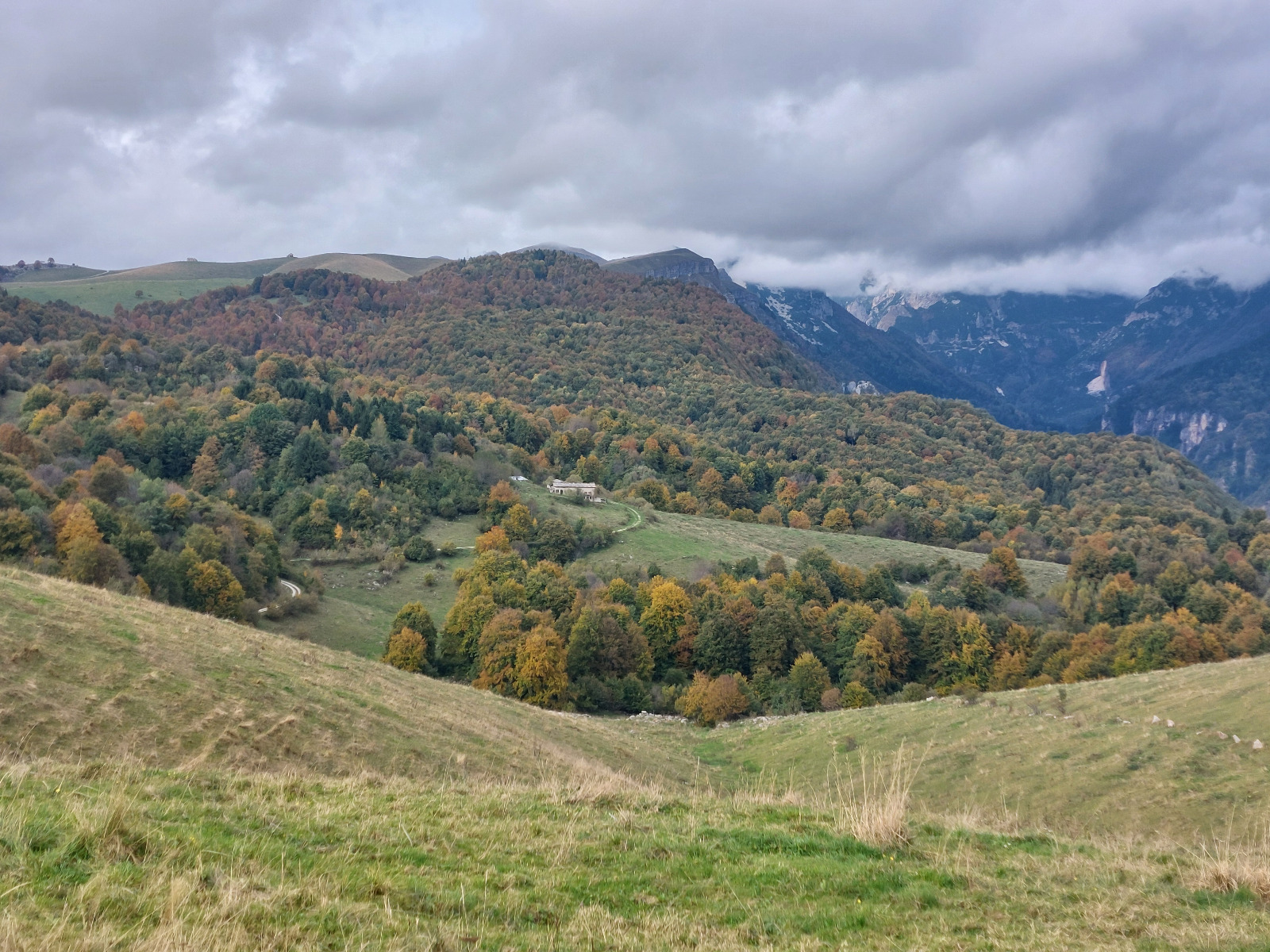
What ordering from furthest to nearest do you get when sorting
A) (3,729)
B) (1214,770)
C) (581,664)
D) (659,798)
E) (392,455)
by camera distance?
(392,455)
(581,664)
(1214,770)
(3,729)
(659,798)

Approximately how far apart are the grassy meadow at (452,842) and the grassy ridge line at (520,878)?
0.10ft

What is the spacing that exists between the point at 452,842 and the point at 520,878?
121 cm

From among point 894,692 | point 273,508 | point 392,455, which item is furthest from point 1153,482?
point 273,508

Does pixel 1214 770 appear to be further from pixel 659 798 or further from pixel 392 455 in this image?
pixel 392 455

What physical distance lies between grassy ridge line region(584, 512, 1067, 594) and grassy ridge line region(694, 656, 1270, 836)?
39986mm

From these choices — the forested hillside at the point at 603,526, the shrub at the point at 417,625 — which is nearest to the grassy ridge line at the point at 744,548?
the forested hillside at the point at 603,526

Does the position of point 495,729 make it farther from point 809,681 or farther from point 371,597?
point 371,597

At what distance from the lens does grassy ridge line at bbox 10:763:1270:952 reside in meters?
5.17

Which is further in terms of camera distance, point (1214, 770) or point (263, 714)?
point (1214, 770)

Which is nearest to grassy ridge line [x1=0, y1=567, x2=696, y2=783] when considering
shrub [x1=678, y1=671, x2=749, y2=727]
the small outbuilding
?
shrub [x1=678, y1=671, x2=749, y2=727]

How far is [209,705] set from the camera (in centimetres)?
1427

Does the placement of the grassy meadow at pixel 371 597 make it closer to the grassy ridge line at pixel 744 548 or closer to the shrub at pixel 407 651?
the shrub at pixel 407 651

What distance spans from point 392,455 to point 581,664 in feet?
163

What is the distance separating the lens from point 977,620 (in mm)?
57781
